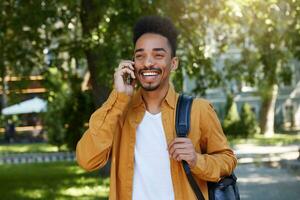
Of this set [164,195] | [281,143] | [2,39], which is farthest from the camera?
[281,143]

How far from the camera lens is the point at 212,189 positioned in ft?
Result: 9.48

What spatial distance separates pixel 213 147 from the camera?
9.58 feet

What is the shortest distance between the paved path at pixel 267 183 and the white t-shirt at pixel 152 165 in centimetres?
862

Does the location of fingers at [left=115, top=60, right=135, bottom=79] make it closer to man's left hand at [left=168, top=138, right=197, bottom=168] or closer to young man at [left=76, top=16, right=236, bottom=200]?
young man at [left=76, top=16, right=236, bottom=200]

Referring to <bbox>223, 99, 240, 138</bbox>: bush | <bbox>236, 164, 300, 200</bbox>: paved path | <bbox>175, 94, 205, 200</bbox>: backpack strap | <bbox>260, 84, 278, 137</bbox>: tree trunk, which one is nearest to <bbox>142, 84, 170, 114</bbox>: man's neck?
<bbox>175, 94, 205, 200</bbox>: backpack strap

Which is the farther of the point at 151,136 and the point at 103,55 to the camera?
the point at 103,55

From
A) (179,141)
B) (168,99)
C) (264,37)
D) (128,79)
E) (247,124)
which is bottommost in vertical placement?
(247,124)

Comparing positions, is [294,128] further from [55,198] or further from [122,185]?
[122,185]

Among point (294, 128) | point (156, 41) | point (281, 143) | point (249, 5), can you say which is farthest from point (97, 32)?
point (294, 128)

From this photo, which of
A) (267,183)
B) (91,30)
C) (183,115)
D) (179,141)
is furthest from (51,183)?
(179,141)

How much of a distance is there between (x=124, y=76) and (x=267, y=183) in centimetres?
1131

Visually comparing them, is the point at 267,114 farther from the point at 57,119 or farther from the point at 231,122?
the point at 57,119

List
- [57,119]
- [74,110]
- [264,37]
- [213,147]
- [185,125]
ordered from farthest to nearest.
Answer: [57,119]
[74,110]
[264,37]
[213,147]
[185,125]

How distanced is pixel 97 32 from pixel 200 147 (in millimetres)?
9406
